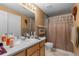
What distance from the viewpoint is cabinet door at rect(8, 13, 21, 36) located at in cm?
157

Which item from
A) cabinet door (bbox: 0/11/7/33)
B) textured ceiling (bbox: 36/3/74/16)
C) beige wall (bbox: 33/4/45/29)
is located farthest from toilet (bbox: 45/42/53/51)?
cabinet door (bbox: 0/11/7/33)

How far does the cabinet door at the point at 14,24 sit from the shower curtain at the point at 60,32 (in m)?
0.55

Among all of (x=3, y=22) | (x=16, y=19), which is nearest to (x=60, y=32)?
(x=16, y=19)


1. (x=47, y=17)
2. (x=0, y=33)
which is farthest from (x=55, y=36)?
(x=0, y=33)

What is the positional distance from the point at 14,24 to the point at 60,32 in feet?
2.68

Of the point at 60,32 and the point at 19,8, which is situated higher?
the point at 19,8

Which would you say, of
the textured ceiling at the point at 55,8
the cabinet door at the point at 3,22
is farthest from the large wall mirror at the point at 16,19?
the textured ceiling at the point at 55,8

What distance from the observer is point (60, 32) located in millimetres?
1732

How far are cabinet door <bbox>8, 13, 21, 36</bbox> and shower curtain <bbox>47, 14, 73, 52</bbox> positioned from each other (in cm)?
55

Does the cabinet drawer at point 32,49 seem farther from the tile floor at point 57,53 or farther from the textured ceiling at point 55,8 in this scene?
the textured ceiling at point 55,8

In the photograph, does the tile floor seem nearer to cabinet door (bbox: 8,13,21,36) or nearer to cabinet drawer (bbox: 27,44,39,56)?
cabinet drawer (bbox: 27,44,39,56)

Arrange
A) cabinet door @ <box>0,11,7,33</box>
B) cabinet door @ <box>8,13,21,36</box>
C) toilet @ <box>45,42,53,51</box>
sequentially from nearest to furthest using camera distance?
cabinet door @ <box>0,11,7,33</box> → cabinet door @ <box>8,13,21,36</box> → toilet @ <box>45,42,53,51</box>

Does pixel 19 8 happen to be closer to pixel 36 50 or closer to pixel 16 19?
pixel 16 19

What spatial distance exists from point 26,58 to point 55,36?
2.11ft
